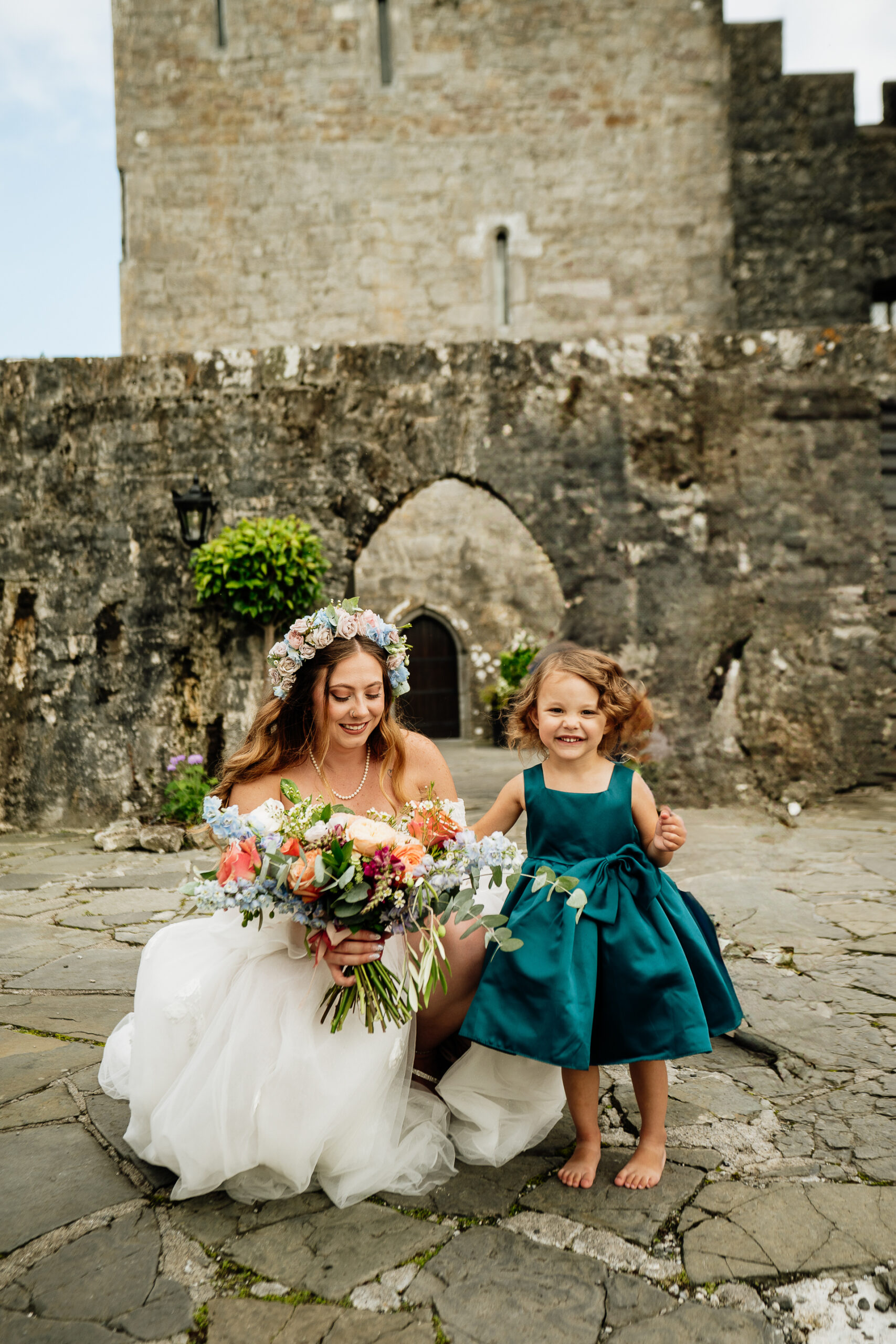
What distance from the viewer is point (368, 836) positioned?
6.93 feet

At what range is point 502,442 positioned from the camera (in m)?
6.62

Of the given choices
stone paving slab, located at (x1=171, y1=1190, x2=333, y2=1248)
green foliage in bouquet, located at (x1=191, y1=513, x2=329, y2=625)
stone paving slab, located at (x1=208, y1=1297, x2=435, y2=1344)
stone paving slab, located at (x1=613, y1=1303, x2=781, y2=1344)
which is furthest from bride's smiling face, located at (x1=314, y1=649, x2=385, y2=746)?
green foliage in bouquet, located at (x1=191, y1=513, x2=329, y2=625)

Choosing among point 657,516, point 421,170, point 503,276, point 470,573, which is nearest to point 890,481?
point 657,516

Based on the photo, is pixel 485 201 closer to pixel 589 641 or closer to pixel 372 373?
pixel 372 373

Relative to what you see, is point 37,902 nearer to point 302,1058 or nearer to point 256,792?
point 256,792

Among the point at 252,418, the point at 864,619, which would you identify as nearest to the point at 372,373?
the point at 252,418

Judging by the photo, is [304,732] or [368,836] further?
[304,732]


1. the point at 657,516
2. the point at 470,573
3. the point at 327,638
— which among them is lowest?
→ the point at 327,638

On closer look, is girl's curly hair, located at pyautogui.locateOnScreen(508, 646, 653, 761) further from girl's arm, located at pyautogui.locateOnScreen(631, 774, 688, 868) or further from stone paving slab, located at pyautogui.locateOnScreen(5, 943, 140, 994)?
stone paving slab, located at pyautogui.locateOnScreen(5, 943, 140, 994)

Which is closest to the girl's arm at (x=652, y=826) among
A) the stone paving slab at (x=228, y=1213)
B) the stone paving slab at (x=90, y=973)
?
the stone paving slab at (x=228, y=1213)

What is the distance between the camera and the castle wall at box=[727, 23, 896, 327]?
464 inches

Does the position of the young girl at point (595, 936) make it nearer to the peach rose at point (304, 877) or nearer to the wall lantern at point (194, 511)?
the peach rose at point (304, 877)

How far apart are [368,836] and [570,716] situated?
695 mm

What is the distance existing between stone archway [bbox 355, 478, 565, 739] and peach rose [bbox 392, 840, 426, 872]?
13226 millimetres
